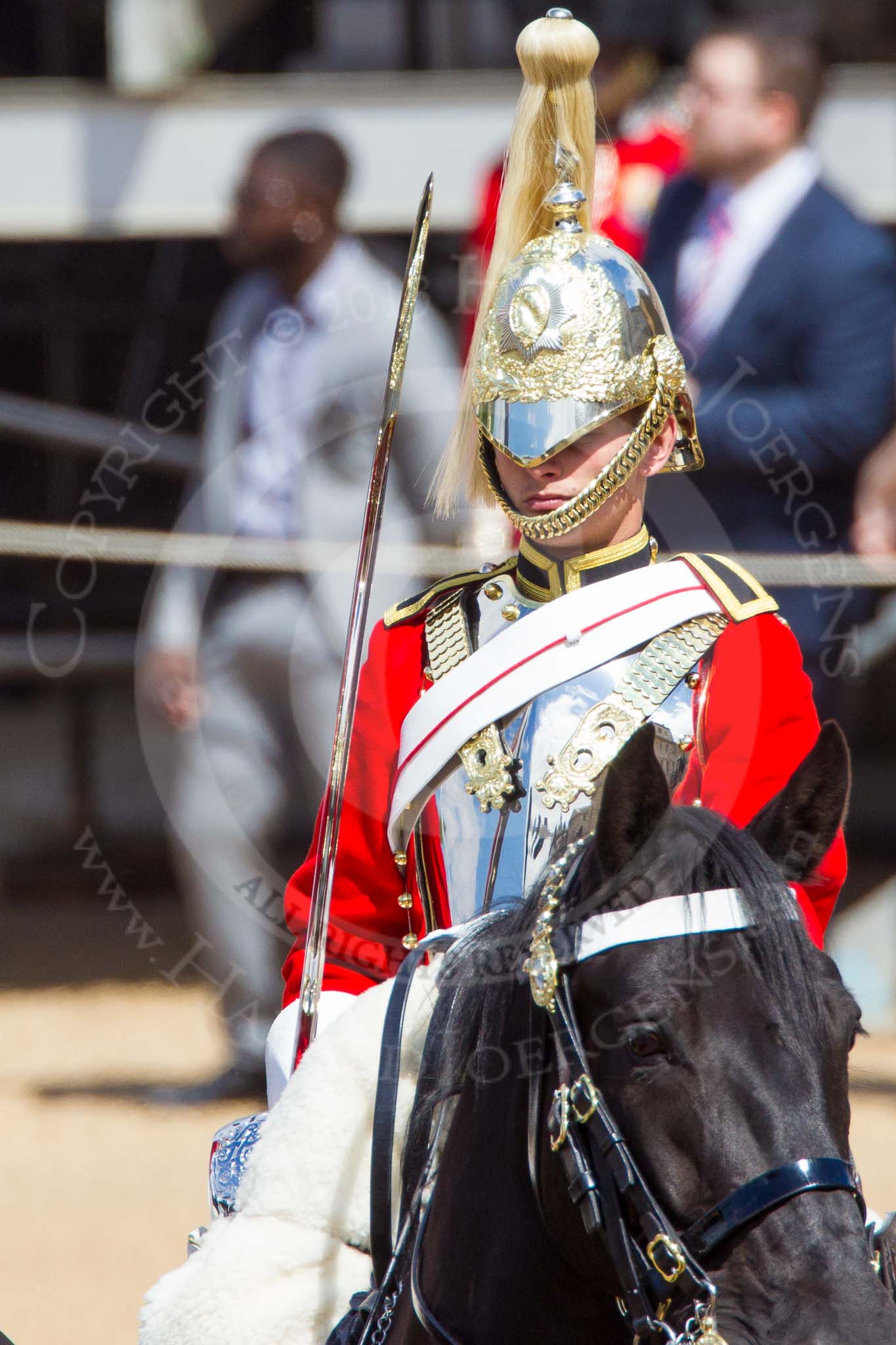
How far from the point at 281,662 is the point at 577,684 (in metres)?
2.35

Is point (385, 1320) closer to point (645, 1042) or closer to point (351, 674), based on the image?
point (645, 1042)

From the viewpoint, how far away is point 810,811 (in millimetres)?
1348

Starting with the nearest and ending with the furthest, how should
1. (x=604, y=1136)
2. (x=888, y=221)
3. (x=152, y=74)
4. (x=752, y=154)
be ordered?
(x=604, y=1136) → (x=752, y=154) → (x=888, y=221) → (x=152, y=74)

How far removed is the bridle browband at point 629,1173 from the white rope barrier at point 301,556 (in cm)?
227

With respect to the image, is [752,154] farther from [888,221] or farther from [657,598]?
[657,598]

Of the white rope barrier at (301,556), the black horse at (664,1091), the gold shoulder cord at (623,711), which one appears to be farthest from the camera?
the white rope barrier at (301,556)

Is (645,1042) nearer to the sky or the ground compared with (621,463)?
nearer to the ground

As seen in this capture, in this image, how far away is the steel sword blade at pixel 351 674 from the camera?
5.74 feet

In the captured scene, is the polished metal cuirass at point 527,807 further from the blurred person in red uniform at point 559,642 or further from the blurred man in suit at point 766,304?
the blurred man in suit at point 766,304

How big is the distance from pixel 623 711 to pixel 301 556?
92.9 inches

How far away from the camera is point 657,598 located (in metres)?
1.81

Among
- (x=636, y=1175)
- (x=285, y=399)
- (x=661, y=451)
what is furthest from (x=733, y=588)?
(x=285, y=399)

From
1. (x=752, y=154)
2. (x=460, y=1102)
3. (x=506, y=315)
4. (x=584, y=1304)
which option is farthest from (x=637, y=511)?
(x=752, y=154)

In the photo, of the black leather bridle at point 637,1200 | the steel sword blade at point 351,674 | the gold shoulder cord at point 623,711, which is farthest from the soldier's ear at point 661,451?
the black leather bridle at point 637,1200
